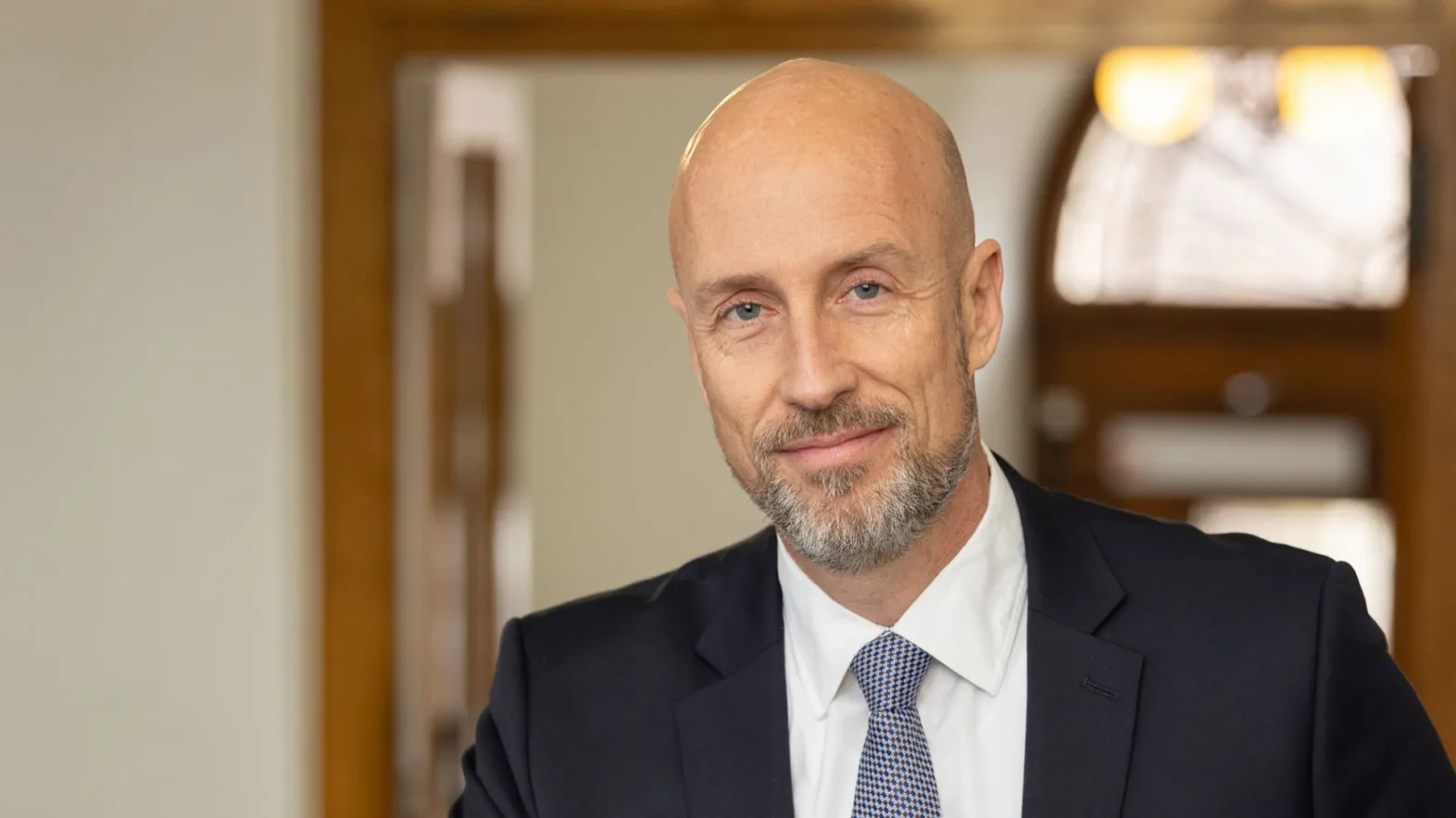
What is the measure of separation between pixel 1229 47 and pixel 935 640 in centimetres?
183

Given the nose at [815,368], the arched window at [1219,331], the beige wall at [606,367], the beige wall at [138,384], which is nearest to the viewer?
the nose at [815,368]

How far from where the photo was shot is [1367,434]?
5785 millimetres

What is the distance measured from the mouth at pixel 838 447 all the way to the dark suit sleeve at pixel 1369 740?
1.50 ft

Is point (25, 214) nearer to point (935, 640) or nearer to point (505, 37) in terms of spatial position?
point (505, 37)

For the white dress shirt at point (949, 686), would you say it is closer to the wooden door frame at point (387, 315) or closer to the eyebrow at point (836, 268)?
the eyebrow at point (836, 268)

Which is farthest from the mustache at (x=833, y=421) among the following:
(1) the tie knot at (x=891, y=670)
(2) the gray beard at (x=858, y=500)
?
(1) the tie knot at (x=891, y=670)

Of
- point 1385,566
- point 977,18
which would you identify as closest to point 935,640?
point 977,18

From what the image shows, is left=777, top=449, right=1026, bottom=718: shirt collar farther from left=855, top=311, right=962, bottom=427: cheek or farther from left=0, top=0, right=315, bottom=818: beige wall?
left=0, top=0, right=315, bottom=818: beige wall

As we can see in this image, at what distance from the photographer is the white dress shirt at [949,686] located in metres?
1.49

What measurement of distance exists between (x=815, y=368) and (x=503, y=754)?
1.73 ft

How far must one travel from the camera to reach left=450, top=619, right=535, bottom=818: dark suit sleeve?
155 centimetres

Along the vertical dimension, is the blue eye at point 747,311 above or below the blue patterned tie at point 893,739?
above

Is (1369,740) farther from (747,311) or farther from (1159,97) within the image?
(1159,97)

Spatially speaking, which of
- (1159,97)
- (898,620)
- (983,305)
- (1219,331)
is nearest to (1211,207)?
(1219,331)
